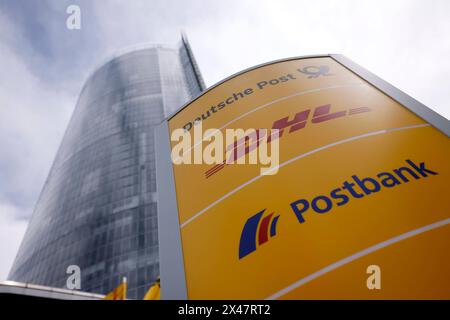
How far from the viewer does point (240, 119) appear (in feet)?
12.1

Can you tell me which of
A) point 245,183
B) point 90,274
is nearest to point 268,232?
point 245,183

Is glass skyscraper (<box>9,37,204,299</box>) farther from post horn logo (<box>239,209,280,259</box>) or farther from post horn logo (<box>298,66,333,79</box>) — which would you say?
post horn logo (<box>239,209,280,259</box>)

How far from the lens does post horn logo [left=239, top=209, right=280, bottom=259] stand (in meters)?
2.38

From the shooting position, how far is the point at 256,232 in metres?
2.48

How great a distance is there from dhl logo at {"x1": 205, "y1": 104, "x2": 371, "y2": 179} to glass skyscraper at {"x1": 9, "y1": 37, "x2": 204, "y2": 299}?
29.0 m

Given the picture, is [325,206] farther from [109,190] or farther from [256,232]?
[109,190]

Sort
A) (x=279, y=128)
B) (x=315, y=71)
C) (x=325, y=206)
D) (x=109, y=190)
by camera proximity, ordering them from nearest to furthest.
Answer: (x=325, y=206)
(x=279, y=128)
(x=315, y=71)
(x=109, y=190)

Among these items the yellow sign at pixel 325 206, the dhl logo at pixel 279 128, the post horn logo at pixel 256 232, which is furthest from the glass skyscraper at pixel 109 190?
the post horn logo at pixel 256 232

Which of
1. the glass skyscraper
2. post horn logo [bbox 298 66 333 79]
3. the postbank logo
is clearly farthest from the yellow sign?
the glass skyscraper

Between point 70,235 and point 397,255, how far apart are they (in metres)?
42.7

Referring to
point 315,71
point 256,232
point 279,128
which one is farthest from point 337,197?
point 315,71

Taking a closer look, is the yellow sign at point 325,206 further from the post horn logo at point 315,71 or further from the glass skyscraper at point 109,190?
the glass skyscraper at point 109,190

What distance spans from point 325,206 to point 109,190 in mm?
41513

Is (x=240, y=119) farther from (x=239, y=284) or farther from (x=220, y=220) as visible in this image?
(x=239, y=284)
